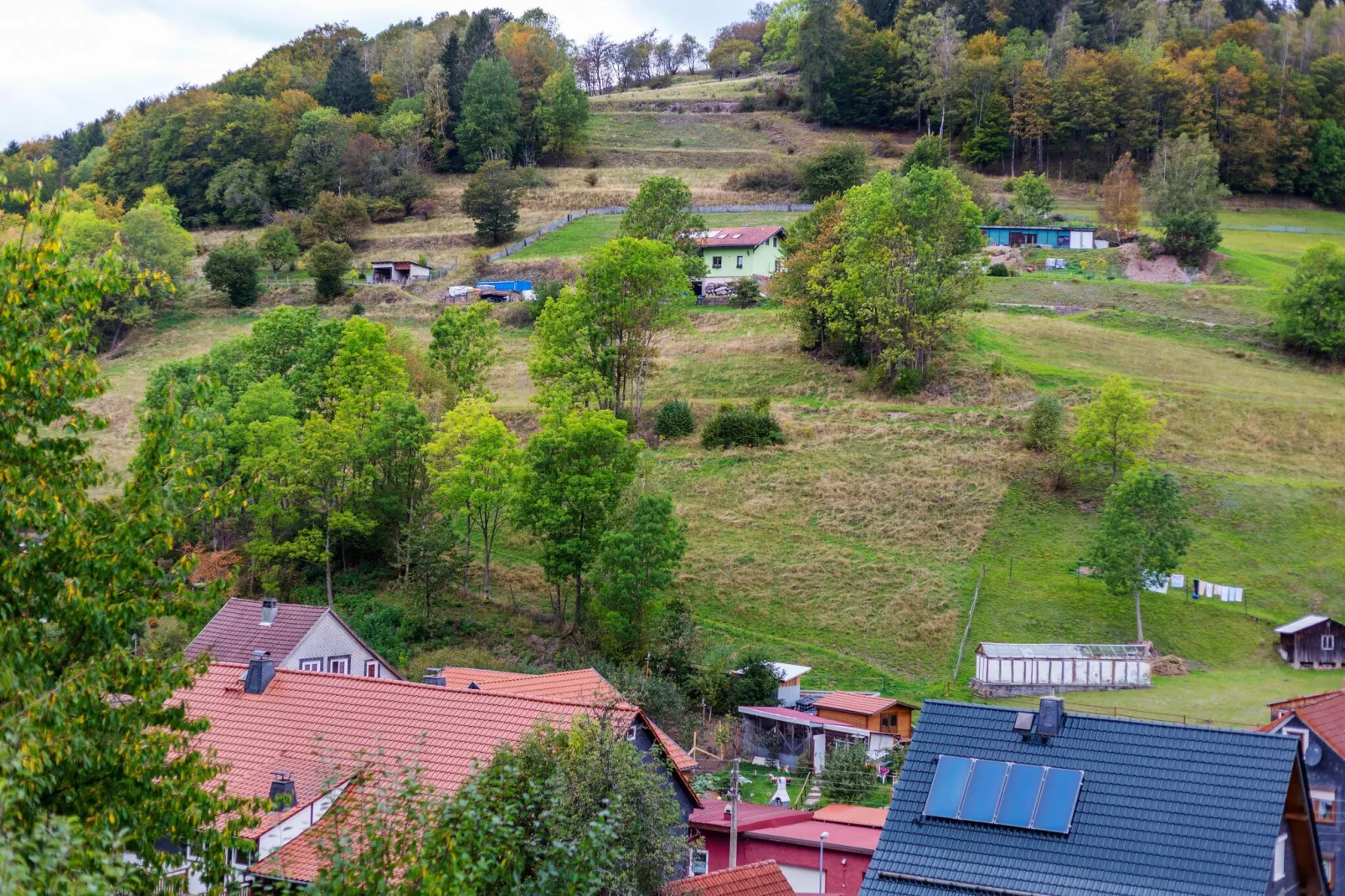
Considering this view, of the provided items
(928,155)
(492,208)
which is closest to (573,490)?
(492,208)

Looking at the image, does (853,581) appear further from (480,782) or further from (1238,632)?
(480,782)

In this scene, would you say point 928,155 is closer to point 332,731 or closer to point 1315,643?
point 1315,643

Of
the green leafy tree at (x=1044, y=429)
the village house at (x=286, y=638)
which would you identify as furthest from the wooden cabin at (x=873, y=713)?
the green leafy tree at (x=1044, y=429)

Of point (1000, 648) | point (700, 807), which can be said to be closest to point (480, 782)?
point (700, 807)

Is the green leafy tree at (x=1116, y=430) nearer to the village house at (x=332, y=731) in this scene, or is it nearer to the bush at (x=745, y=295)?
the bush at (x=745, y=295)

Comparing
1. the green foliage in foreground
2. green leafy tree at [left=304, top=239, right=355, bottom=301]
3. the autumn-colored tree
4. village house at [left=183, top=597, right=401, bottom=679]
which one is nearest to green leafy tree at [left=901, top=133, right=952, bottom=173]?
the autumn-colored tree

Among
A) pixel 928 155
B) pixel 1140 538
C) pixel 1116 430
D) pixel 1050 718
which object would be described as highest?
pixel 928 155
